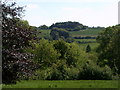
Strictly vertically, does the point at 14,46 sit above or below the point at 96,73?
above

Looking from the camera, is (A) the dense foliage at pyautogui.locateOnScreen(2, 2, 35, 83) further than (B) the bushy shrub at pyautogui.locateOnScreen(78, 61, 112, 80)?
No

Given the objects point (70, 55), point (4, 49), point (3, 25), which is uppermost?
point (3, 25)

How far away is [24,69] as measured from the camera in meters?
12.9

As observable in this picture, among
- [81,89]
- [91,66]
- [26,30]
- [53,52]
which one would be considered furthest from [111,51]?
[26,30]

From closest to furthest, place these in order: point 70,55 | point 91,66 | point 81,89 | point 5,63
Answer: point 5,63 → point 81,89 → point 91,66 → point 70,55

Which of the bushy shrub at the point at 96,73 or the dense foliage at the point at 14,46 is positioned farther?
the bushy shrub at the point at 96,73

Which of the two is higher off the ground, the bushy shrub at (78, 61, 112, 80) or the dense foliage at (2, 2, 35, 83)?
the dense foliage at (2, 2, 35, 83)

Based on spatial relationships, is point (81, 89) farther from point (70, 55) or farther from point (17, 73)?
point (70, 55)

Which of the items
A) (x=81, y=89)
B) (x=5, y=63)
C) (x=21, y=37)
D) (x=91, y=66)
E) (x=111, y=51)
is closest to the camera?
(x=5, y=63)

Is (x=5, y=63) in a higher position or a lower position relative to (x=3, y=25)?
lower

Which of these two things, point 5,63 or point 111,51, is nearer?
point 5,63

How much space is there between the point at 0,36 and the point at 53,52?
54.1 metres

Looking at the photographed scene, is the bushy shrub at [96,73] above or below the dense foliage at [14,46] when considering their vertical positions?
below

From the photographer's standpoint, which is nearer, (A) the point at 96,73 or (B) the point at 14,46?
(B) the point at 14,46
